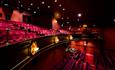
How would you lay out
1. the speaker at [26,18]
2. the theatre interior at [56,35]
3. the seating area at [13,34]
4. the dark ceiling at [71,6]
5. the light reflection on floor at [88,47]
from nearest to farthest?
the seating area at [13,34]
the theatre interior at [56,35]
the dark ceiling at [71,6]
the speaker at [26,18]
the light reflection on floor at [88,47]

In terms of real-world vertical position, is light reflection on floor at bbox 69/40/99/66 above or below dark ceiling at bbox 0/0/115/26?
below

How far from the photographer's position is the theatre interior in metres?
3.46

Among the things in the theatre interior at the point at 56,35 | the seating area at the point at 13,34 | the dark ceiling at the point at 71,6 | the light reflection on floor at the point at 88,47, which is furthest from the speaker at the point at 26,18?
the light reflection on floor at the point at 88,47

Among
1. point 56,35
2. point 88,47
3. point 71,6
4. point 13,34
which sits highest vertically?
point 71,6

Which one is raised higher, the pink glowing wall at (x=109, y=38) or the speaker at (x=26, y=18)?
the speaker at (x=26, y=18)

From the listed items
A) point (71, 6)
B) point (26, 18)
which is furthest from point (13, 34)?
point (26, 18)

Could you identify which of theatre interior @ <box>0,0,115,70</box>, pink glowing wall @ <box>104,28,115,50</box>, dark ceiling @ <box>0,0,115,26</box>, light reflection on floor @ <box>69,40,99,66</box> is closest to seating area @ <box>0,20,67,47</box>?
theatre interior @ <box>0,0,115,70</box>

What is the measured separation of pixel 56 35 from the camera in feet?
24.5

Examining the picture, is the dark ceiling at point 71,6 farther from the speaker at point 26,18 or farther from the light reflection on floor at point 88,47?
the light reflection on floor at point 88,47

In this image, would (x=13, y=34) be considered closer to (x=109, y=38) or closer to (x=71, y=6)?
(x=71, y=6)

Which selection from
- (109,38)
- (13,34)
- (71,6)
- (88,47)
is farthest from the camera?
(88,47)

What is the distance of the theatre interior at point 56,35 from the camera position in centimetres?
346

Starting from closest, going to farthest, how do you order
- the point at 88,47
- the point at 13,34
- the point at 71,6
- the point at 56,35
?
1. the point at 13,34
2. the point at 56,35
3. the point at 71,6
4. the point at 88,47

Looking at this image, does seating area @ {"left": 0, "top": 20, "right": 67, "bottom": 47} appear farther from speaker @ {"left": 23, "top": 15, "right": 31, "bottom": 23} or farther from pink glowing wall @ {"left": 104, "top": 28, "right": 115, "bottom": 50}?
pink glowing wall @ {"left": 104, "top": 28, "right": 115, "bottom": 50}
